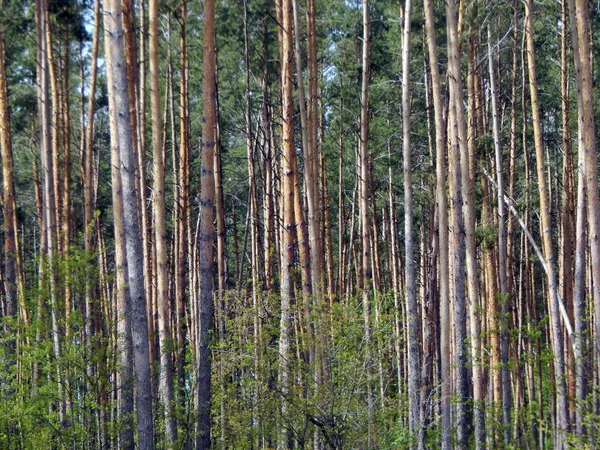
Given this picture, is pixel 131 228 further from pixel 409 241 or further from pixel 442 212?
pixel 442 212

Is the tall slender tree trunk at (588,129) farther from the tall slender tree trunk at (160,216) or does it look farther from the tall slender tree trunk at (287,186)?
the tall slender tree trunk at (160,216)

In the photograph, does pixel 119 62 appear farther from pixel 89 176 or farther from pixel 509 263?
pixel 509 263

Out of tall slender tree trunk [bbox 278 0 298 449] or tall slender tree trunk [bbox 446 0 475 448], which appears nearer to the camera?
tall slender tree trunk [bbox 278 0 298 449]

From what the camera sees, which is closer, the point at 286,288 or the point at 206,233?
the point at 206,233

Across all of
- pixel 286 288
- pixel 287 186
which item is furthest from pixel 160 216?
pixel 286 288

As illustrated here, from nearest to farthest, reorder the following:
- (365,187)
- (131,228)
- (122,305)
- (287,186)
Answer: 1. (131,228)
2. (122,305)
3. (287,186)
4. (365,187)

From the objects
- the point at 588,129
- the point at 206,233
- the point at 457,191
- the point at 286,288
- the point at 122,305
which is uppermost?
the point at 588,129

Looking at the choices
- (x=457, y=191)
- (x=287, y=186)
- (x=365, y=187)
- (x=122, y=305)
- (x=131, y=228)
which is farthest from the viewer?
(x=365, y=187)

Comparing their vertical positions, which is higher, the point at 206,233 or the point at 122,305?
the point at 206,233

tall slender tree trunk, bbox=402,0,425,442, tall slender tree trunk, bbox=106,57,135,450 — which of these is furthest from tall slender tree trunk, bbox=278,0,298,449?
tall slender tree trunk, bbox=106,57,135,450

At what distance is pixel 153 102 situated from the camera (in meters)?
13.9

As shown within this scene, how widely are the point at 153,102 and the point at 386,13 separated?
11442 millimetres

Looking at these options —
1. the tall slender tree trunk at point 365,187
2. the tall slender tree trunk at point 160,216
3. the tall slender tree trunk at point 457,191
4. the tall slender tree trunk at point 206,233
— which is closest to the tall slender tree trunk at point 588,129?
the tall slender tree trunk at point 457,191

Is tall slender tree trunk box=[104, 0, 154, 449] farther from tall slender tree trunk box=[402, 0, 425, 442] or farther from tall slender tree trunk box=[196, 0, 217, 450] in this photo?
tall slender tree trunk box=[402, 0, 425, 442]
